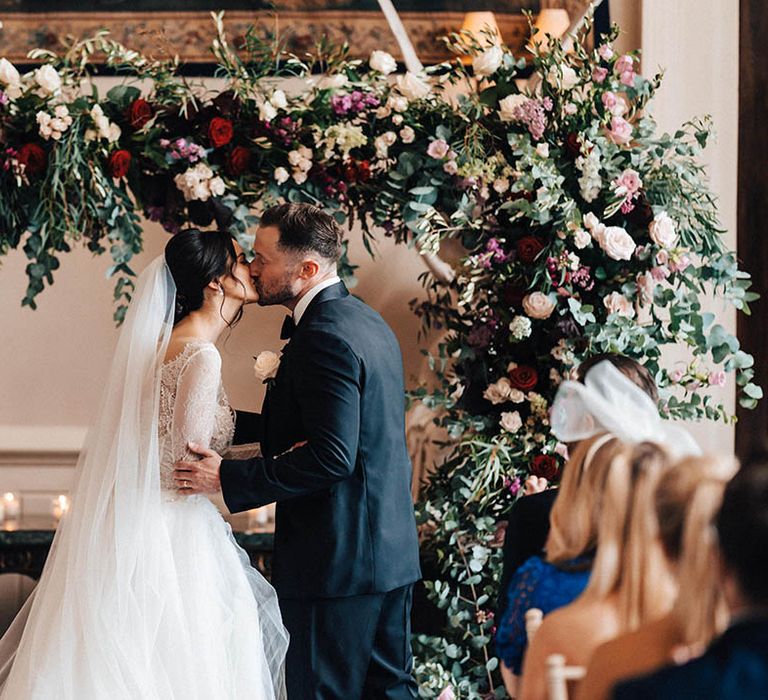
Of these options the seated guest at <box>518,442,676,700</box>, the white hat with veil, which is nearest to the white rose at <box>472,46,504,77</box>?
the white hat with veil

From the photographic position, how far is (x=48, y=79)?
136 inches

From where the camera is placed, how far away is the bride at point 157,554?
2979 mm

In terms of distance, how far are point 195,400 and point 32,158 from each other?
3.55 feet

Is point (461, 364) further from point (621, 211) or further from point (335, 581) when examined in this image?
point (335, 581)

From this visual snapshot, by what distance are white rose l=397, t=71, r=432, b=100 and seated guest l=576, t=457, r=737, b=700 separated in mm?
2409

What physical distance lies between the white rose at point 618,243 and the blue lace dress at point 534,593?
1.63 metres

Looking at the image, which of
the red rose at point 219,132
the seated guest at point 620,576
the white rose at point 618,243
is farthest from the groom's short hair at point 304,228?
the seated guest at point 620,576

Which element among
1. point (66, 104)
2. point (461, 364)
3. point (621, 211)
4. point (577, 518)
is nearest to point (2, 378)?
point (66, 104)

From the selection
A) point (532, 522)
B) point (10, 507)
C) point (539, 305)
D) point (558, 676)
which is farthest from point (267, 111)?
point (558, 676)

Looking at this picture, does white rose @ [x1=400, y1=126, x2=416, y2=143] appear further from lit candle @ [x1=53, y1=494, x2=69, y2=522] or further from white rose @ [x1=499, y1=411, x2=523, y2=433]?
lit candle @ [x1=53, y1=494, x2=69, y2=522]

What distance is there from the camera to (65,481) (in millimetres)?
5012

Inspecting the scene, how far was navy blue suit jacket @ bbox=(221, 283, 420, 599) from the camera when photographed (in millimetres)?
3031

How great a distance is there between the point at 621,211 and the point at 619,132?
27 centimetres

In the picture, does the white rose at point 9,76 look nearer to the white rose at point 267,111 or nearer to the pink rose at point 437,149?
the white rose at point 267,111
